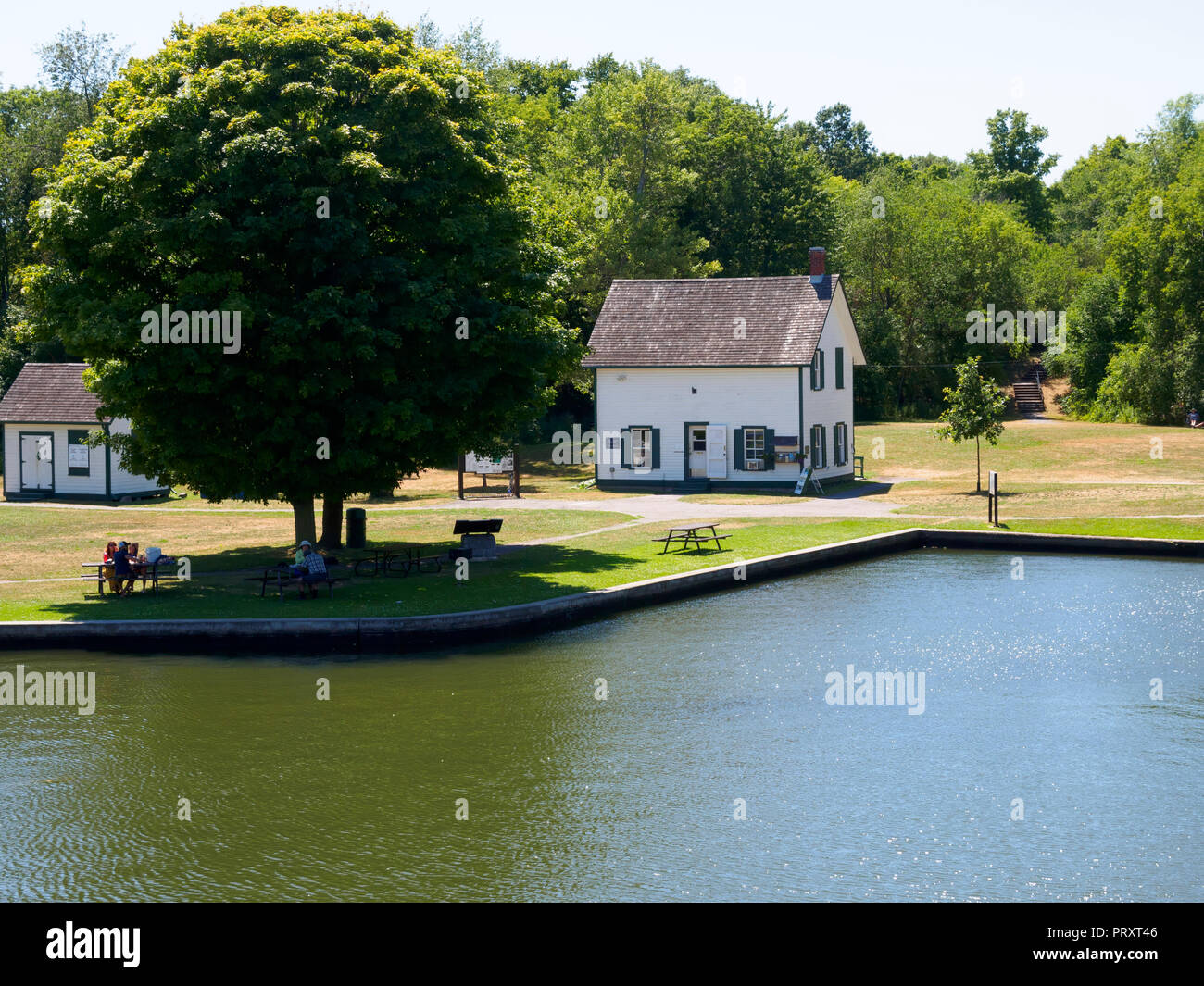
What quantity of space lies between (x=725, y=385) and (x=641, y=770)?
1242 inches

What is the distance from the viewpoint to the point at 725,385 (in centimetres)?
4638

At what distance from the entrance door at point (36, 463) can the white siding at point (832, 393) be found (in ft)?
88.0

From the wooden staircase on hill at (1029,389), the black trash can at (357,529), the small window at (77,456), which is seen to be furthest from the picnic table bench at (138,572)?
the wooden staircase on hill at (1029,389)

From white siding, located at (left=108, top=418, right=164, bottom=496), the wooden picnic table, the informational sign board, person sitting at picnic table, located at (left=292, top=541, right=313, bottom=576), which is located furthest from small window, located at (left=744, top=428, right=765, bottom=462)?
person sitting at picnic table, located at (left=292, top=541, right=313, bottom=576)

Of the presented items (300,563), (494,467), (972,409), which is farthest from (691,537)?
(494,467)

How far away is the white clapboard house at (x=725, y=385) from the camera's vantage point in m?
45.5

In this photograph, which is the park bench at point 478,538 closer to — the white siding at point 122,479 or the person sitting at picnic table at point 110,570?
the person sitting at picnic table at point 110,570

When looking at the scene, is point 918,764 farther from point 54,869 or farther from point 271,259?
point 271,259

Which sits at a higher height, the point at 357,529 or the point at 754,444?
the point at 754,444

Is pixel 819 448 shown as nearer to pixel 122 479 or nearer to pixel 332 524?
pixel 332 524

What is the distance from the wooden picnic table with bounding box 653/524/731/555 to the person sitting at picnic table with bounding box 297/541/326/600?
9.06 metres

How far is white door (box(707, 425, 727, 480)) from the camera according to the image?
4634cm
